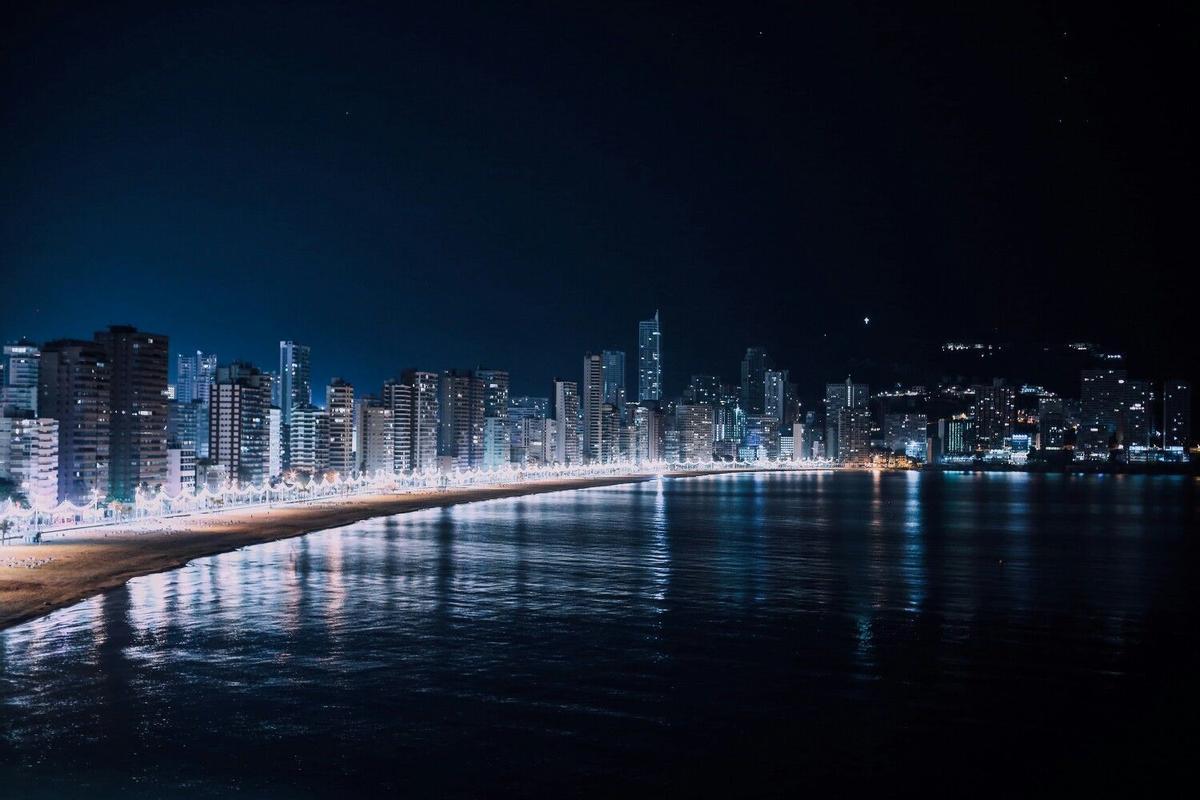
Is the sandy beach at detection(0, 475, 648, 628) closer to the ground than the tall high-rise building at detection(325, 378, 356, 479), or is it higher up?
closer to the ground

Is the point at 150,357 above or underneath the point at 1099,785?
above

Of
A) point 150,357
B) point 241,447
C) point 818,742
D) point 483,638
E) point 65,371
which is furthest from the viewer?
point 241,447

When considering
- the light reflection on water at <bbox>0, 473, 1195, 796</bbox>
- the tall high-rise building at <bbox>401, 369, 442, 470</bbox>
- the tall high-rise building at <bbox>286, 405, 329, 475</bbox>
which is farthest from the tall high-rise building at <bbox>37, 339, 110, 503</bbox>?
the tall high-rise building at <bbox>401, 369, 442, 470</bbox>

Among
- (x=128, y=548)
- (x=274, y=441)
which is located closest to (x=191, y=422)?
(x=274, y=441)

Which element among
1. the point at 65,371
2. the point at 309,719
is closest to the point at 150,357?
the point at 65,371

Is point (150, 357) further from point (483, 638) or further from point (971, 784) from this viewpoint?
point (971, 784)

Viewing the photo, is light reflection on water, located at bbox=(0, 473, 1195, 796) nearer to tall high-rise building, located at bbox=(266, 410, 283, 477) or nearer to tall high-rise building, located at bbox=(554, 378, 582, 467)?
tall high-rise building, located at bbox=(266, 410, 283, 477)

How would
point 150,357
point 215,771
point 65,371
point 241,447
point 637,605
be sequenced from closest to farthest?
point 215,771 → point 637,605 → point 65,371 → point 150,357 → point 241,447
